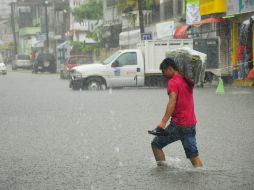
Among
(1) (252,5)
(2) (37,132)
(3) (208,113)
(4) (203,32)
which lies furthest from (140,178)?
(4) (203,32)

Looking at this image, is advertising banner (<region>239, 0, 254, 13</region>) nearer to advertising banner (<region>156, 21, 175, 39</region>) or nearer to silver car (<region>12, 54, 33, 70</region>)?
advertising banner (<region>156, 21, 175, 39</region>)

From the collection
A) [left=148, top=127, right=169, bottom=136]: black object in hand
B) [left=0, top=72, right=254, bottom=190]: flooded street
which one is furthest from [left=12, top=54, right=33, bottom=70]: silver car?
[left=148, top=127, right=169, bottom=136]: black object in hand

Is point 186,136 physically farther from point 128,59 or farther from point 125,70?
point 128,59

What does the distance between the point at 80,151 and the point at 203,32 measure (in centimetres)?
2854

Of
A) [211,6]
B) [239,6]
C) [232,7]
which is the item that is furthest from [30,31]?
[239,6]

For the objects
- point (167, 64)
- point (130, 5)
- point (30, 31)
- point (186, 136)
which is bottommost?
point (186, 136)

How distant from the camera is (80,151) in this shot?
41.1 feet

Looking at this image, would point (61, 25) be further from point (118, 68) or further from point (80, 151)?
point (80, 151)

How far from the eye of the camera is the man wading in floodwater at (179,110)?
9.95m

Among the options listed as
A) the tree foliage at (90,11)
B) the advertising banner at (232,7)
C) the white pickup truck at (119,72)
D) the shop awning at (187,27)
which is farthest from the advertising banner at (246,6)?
the tree foliage at (90,11)

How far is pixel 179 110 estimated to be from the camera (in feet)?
33.1

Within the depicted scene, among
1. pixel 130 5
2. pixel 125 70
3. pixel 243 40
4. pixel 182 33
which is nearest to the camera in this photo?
pixel 125 70

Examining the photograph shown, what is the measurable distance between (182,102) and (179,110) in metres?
0.12

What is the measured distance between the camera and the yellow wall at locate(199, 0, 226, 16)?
1432 inches
